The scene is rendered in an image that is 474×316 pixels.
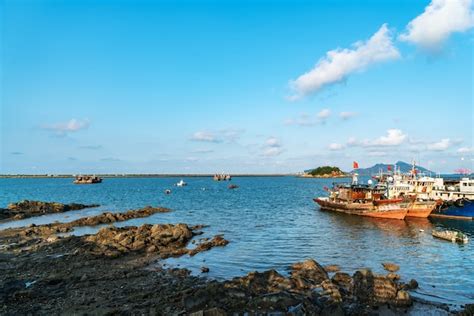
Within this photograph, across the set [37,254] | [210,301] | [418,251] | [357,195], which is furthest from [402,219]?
[37,254]

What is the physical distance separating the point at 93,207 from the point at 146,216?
847 inches

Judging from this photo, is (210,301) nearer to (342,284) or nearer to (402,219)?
(342,284)

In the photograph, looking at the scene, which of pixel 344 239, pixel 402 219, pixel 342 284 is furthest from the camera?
pixel 402 219

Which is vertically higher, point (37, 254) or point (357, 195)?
point (357, 195)

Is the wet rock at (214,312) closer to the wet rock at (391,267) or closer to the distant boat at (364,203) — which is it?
the wet rock at (391,267)

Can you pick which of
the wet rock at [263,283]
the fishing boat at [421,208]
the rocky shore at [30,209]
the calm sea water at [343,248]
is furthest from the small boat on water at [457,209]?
the rocky shore at [30,209]

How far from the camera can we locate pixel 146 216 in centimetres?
5578

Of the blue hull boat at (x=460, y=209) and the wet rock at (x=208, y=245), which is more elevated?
the blue hull boat at (x=460, y=209)

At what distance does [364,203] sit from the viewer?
57562 mm

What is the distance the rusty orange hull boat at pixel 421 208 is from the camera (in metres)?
52.0

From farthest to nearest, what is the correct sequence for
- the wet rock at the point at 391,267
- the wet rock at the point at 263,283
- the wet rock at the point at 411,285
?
the wet rock at the point at 391,267 → the wet rock at the point at 411,285 → the wet rock at the point at 263,283

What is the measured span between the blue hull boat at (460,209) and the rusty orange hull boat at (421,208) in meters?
3.58

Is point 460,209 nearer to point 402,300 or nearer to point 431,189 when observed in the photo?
point 431,189

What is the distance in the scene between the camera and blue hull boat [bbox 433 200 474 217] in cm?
5131
